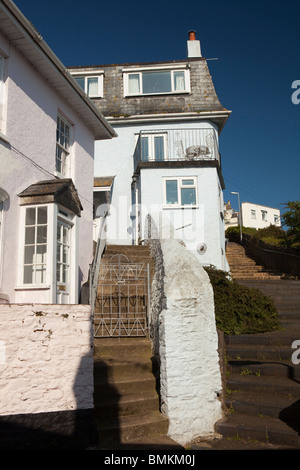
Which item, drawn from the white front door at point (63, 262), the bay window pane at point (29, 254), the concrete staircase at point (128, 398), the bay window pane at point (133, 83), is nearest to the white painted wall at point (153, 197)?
the bay window pane at point (133, 83)

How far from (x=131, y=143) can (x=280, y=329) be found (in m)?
12.2

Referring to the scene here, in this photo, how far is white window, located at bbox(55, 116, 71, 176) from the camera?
33.7 feet

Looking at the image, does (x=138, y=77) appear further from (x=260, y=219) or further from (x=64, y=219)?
(x=260, y=219)

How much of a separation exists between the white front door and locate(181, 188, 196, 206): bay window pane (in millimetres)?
7716

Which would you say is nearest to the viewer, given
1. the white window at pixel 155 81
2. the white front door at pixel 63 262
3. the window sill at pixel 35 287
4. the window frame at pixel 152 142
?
the window sill at pixel 35 287

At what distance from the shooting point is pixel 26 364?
203 inches

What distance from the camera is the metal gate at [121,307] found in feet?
26.4

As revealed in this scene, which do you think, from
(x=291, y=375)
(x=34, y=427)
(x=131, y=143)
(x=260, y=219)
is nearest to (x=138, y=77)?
(x=131, y=143)

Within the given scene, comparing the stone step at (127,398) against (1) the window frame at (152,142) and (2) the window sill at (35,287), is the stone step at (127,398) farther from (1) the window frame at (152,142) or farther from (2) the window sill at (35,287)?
(1) the window frame at (152,142)

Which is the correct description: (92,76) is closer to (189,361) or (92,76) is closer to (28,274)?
(28,274)

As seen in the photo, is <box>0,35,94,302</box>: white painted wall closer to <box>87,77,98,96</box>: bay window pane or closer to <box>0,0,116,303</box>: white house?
<box>0,0,116,303</box>: white house

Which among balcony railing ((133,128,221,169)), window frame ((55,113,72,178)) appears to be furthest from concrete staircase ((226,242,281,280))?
window frame ((55,113,72,178))

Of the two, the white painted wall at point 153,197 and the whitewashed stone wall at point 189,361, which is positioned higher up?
the white painted wall at point 153,197

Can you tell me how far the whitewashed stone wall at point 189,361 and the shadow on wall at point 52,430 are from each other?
123cm
